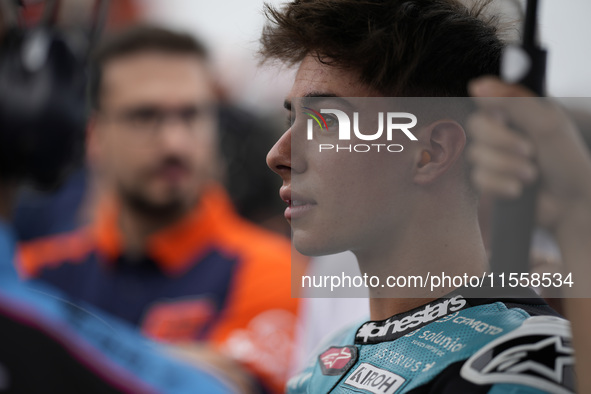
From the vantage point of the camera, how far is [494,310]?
72 centimetres

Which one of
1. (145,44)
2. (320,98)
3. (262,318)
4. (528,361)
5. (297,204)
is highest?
(145,44)

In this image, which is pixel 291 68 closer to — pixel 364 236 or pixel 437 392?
pixel 364 236

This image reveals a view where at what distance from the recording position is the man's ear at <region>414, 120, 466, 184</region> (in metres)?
0.71

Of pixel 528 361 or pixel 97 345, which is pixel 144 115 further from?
pixel 528 361

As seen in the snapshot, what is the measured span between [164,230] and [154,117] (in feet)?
1.42

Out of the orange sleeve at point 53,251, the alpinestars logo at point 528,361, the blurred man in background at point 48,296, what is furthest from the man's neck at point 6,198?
the alpinestars logo at point 528,361

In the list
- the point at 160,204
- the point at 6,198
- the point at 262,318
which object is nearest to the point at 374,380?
the point at 6,198

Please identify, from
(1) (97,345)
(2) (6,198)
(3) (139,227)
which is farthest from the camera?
(3) (139,227)

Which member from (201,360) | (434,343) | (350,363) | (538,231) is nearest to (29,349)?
(201,360)

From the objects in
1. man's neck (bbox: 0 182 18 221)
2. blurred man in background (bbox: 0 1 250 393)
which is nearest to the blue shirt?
blurred man in background (bbox: 0 1 250 393)

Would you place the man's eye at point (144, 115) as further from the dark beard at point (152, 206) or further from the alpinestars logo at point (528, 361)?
the alpinestars logo at point (528, 361)

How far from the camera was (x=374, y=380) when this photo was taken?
724 mm

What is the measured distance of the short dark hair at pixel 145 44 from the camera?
273 centimetres

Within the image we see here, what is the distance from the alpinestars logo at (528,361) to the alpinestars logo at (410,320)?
0.07 meters
